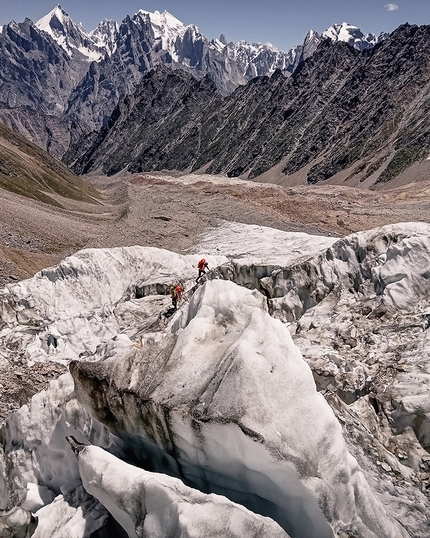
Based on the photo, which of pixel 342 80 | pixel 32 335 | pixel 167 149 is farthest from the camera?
pixel 167 149

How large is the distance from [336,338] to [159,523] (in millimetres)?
10223

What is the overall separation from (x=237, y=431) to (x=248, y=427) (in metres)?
0.22

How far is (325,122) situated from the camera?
439 feet

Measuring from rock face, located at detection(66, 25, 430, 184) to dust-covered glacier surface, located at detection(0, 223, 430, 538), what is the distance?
310ft

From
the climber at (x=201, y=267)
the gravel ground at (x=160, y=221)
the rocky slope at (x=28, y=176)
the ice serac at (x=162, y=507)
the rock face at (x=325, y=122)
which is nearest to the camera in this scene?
the ice serac at (x=162, y=507)

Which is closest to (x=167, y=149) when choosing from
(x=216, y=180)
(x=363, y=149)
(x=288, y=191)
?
(x=216, y=180)

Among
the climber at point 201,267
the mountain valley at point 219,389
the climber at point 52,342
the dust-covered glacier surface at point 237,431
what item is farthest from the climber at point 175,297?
the dust-covered glacier surface at point 237,431

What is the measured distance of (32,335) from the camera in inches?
862

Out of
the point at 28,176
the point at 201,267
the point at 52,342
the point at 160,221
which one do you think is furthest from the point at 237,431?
the point at 28,176

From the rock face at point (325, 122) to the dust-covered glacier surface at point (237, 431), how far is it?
310 feet

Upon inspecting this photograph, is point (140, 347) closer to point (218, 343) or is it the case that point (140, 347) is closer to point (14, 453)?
point (218, 343)

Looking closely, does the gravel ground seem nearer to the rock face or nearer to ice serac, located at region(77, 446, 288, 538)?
ice serac, located at region(77, 446, 288, 538)

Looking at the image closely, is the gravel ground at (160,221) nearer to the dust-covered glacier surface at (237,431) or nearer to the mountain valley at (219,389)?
the mountain valley at (219,389)

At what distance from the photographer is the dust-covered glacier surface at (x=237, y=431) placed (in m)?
7.54
